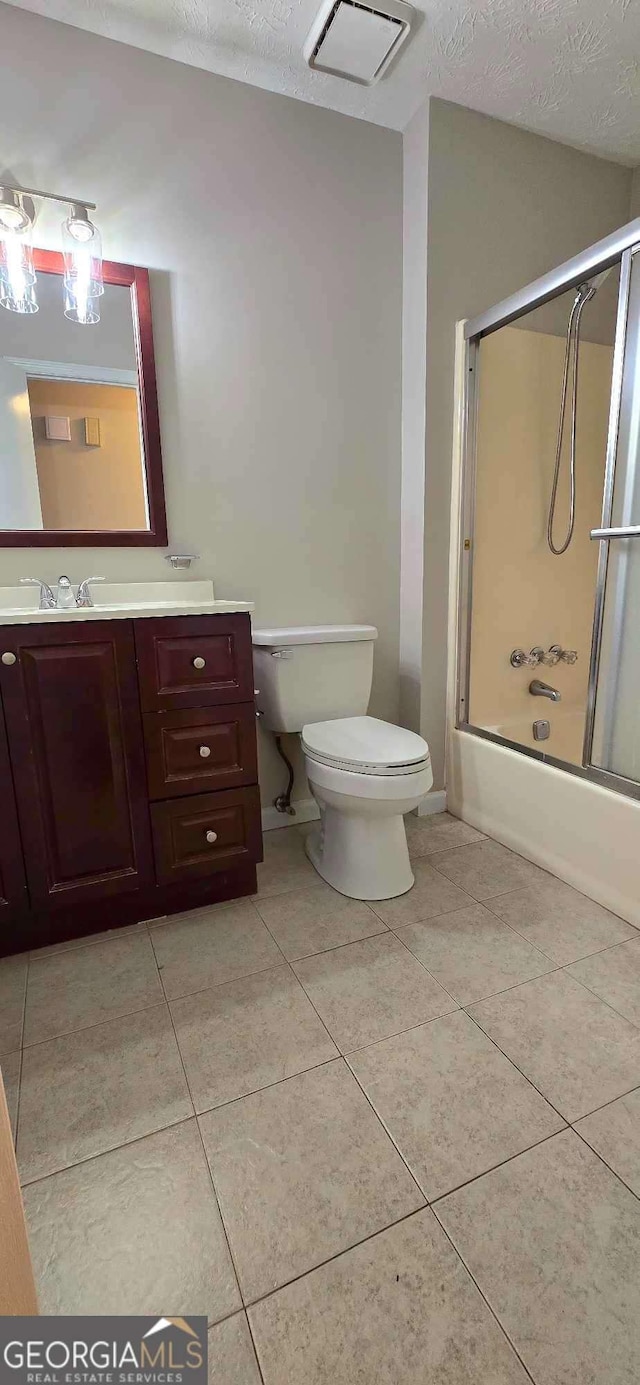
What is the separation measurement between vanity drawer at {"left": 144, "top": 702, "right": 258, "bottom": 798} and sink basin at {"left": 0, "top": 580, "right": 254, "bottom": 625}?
260 millimetres

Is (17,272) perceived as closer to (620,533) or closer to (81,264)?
(81,264)

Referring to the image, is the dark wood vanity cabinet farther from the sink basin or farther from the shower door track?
the shower door track

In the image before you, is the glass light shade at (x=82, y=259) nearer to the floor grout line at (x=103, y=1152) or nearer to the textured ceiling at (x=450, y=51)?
the textured ceiling at (x=450, y=51)

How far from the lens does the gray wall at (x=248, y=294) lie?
1.57 meters

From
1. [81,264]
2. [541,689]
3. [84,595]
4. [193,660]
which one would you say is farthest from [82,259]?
[541,689]

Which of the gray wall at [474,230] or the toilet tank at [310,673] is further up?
the gray wall at [474,230]

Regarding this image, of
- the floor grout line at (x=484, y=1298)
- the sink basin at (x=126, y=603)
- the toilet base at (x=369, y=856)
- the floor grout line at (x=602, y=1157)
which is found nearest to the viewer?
the floor grout line at (x=484, y=1298)

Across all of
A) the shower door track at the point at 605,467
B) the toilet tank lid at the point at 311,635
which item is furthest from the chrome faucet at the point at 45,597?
the shower door track at the point at 605,467

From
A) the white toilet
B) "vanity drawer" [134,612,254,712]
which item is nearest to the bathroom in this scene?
the white toilet

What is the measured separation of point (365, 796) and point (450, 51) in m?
2.10

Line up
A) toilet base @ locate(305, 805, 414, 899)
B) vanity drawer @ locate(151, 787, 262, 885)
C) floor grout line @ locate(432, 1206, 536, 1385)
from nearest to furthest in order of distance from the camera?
1. floor grout line @ locate(432, 1206, 536, 1385)
2. vanity drawer @ locate(151, 787, 262, 885)
3. toilet base @ locate(305, 805, 414, 899)

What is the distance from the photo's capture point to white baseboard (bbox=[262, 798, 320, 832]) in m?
2.12

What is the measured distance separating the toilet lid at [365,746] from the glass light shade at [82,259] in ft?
4.47

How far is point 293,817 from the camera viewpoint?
216 cm
